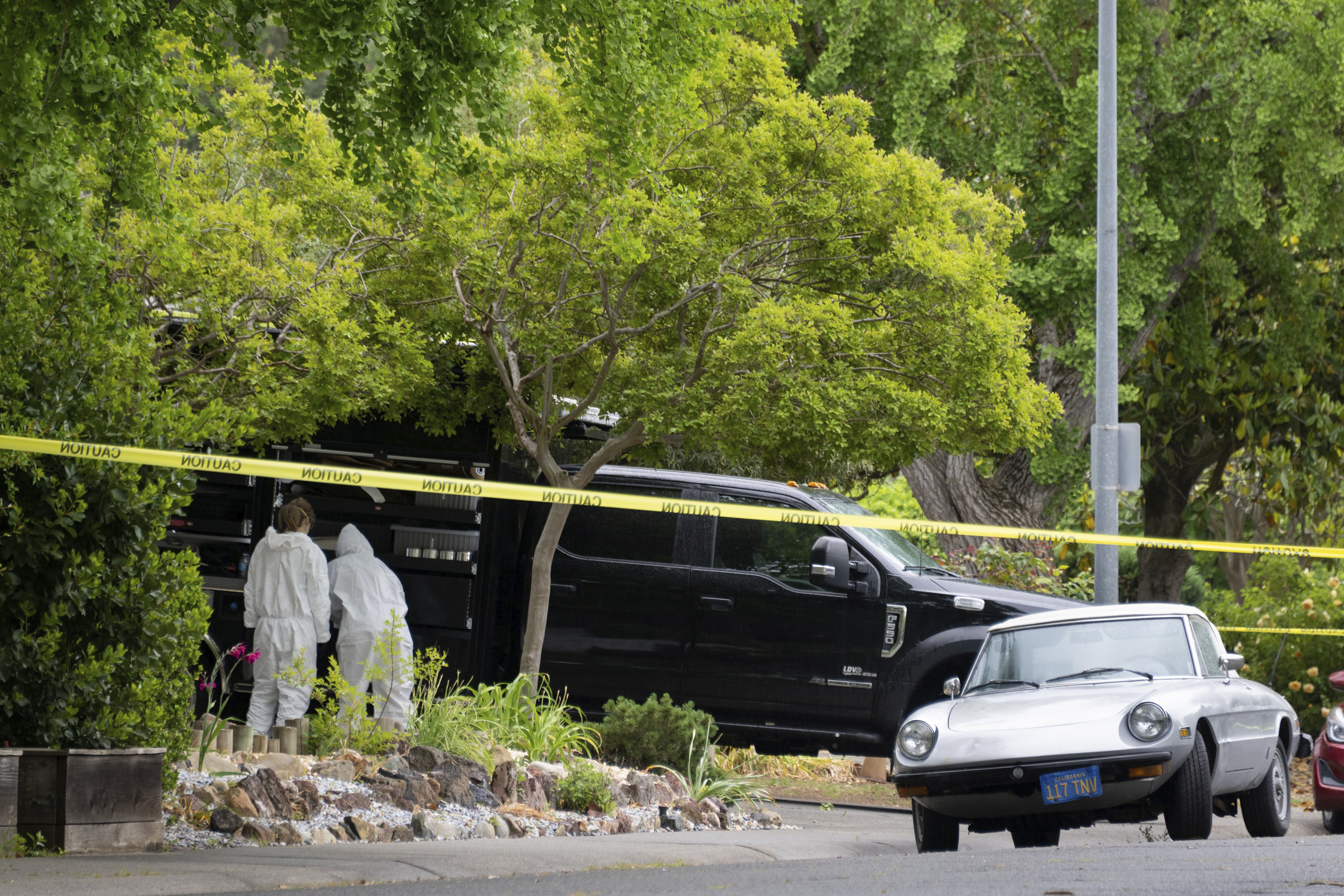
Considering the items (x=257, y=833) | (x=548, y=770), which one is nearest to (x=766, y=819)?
(x=548, y=770)

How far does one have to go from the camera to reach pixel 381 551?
11719 millimetres

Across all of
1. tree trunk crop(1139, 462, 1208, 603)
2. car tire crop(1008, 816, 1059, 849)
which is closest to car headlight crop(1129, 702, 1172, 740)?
car tire crop(1008, 816, 1059, 849)

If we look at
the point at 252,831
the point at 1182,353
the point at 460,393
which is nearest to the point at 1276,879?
the point at 252,831

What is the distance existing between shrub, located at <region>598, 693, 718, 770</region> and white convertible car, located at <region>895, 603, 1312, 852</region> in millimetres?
1821

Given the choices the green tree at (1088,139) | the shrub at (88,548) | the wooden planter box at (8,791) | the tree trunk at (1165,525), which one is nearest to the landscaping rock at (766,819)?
the shrub at (88,548)

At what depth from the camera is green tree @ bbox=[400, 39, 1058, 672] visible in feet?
36.3

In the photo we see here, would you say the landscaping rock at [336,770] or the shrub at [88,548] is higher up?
the shrub at [88,548]

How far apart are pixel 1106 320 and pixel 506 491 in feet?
18.4

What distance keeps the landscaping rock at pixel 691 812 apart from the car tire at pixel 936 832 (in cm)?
136

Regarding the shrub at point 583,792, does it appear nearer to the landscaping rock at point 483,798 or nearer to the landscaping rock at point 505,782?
the landscaping rock at point 505,782

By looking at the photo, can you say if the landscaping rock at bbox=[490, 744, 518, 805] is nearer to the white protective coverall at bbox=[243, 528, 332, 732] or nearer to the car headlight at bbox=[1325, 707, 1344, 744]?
the white protective coverall at bbox=[243, 528, 332, 732]

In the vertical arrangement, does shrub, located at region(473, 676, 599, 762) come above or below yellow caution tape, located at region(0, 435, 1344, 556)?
below

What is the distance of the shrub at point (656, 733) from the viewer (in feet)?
31.9

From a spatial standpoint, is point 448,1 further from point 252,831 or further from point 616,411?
point 616,411
